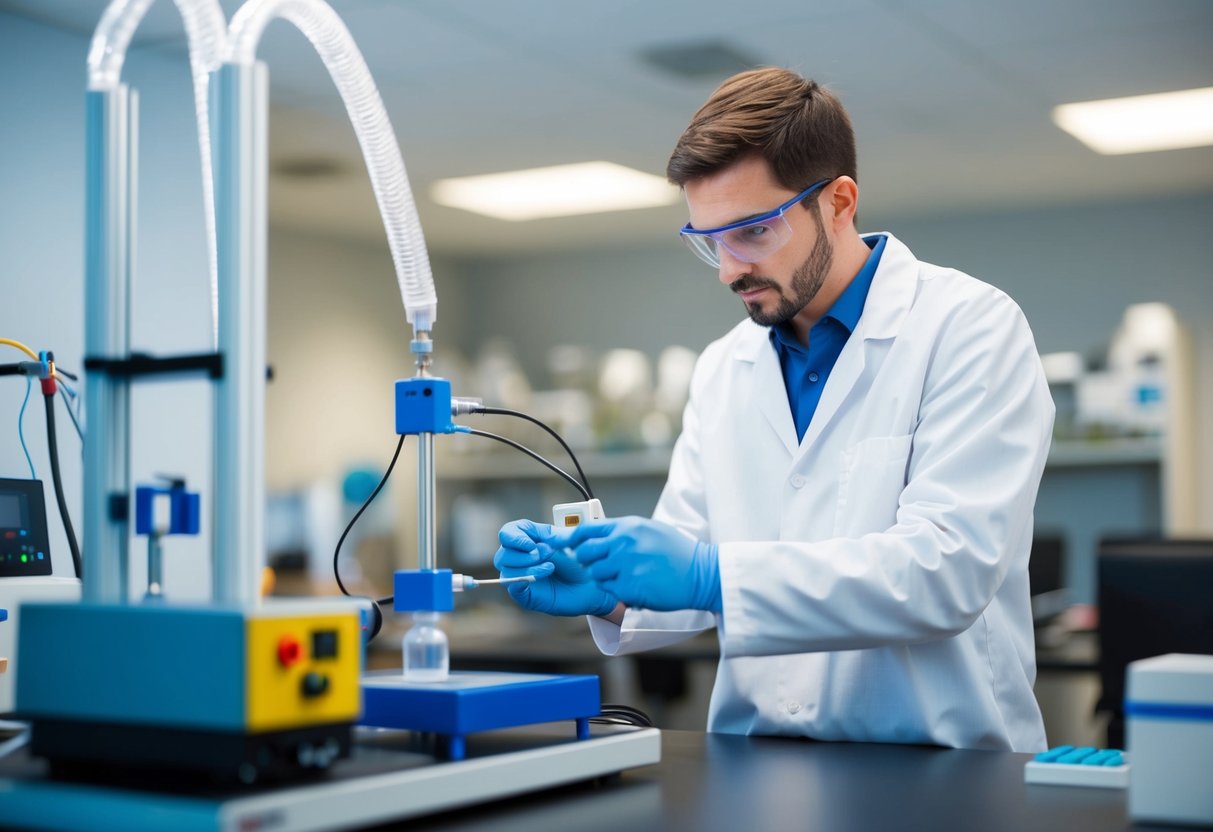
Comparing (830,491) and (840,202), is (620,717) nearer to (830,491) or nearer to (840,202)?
(830,491)

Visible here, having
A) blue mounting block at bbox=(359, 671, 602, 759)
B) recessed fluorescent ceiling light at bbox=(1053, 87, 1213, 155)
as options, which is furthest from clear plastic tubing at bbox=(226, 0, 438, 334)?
recessed fluorescent ceiling light at bbox=(1053, 87, 1213, 155)

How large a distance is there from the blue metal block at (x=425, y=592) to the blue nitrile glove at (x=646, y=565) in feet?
0.61

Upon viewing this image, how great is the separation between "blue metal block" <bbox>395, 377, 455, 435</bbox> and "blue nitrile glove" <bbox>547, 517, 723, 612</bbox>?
210 millimetres

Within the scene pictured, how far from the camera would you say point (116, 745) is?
919 millimetres

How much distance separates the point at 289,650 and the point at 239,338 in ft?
0.76

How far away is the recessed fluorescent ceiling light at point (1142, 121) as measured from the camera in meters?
3.96

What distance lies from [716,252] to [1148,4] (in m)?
1.97

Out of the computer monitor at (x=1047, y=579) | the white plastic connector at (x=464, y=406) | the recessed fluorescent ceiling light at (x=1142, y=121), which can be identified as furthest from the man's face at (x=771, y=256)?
the computer monitor at (x=1047, y=579)

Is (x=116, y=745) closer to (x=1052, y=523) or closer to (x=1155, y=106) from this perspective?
(x=1155, y=106)

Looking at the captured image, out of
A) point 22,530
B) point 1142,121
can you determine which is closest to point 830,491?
point 22,530

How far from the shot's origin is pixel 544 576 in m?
1.47

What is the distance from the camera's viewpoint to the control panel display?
1.67 metres

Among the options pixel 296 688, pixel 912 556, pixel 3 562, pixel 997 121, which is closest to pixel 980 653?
pixel 912 556

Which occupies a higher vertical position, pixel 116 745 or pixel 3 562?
pixel 3 562
